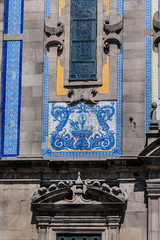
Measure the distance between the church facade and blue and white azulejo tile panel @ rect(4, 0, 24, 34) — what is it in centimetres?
2

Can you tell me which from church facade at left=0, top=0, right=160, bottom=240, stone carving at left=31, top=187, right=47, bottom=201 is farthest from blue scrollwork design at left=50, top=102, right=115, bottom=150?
stone carving at left=31, top=187, right=47, bottom=201

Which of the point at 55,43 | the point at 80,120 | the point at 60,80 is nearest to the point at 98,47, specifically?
the point at 55,43

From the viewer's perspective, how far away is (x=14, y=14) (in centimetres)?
1995

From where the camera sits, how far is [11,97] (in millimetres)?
19344

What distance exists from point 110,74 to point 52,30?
5.46 ft

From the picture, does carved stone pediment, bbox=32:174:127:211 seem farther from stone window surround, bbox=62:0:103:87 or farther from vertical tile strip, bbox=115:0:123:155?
stone window surround, bbox=62:0:103:87

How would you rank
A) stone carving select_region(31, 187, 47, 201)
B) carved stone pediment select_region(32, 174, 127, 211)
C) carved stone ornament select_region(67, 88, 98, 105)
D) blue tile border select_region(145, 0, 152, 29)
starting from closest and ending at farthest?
carved stone pediment select_region(32, 174, 127, 211) → stone carving select_region(31, 187, 47, 201) → carved stone ornament select_region(67, 88, 98, 105) → blue tile border select_region(145, 0, 152, 29)

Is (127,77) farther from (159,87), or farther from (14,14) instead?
(14,14)

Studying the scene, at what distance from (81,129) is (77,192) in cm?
140

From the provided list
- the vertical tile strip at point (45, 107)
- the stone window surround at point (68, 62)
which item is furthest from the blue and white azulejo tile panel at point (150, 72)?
the vertical tile strip at point (45, 107)

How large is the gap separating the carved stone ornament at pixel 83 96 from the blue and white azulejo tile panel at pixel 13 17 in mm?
1940

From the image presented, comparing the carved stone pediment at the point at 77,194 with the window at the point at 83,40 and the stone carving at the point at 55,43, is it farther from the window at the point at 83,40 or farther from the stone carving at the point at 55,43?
the stone carving at the point at 55,43

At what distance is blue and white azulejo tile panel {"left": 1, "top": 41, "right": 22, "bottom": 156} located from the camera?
62.5ft

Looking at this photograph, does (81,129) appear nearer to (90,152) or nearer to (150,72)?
(90,152)
